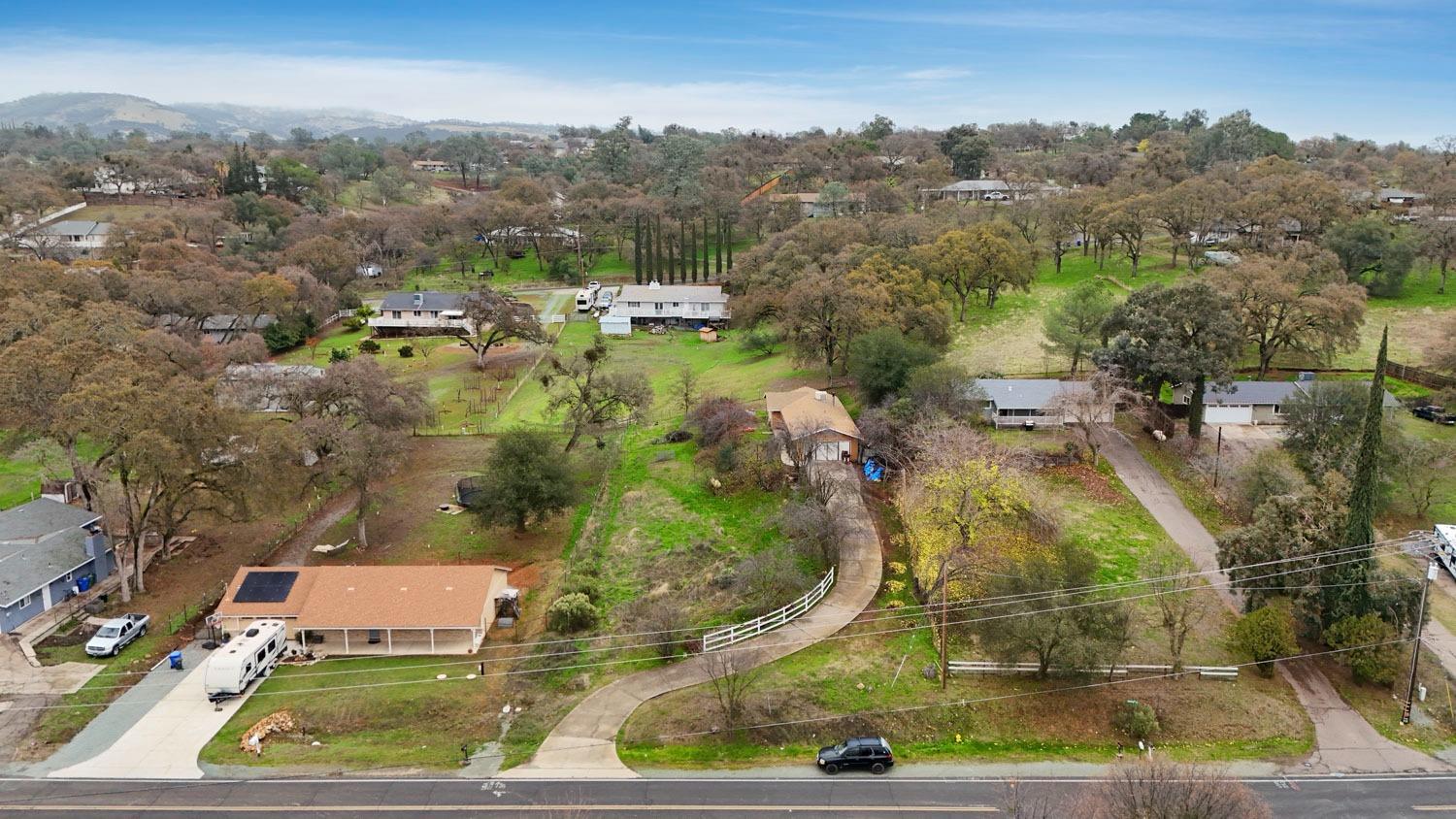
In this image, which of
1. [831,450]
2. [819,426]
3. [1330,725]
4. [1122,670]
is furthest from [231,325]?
[1330,725]

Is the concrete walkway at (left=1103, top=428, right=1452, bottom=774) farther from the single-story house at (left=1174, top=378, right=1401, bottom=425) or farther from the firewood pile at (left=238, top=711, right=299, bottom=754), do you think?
the firewood pile at (left=238, top=711, right=299, bottom=754)

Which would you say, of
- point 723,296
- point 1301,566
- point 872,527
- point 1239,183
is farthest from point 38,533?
point 1239,183

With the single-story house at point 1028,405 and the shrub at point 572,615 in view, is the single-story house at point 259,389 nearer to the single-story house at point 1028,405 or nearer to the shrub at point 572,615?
the shrub at point 572,615

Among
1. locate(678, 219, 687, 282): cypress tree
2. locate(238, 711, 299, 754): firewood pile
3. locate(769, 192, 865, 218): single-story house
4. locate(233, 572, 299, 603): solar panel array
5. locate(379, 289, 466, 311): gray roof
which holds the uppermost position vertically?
locate(769, 192, 865, 218): single-story house

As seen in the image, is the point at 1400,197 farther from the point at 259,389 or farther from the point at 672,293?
the point at 259,389

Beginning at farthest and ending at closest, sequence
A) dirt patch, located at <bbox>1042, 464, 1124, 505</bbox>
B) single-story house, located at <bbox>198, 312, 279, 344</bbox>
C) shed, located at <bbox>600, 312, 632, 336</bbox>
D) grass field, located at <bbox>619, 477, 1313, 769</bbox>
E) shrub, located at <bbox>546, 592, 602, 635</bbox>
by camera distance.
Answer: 1. shed, located at <bbox>600, 312, 632, 336</bbox>
2. single-story house, located at <bbox>198, 312, 279, 344</bbox>
3. dirt patch, located at <bbox>1042, 464, 1124, 505</bbox>
4. shrub, located at <bbox>546, 592, 602, 635</bbox>
5. grass field, located at <bbox>619, 477, 1313, 769</bbox>

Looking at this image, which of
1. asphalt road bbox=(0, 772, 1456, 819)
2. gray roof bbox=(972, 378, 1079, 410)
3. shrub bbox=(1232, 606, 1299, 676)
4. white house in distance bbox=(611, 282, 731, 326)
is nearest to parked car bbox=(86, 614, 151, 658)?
asphalt road bbox=(0, 772, 1456, 819)
